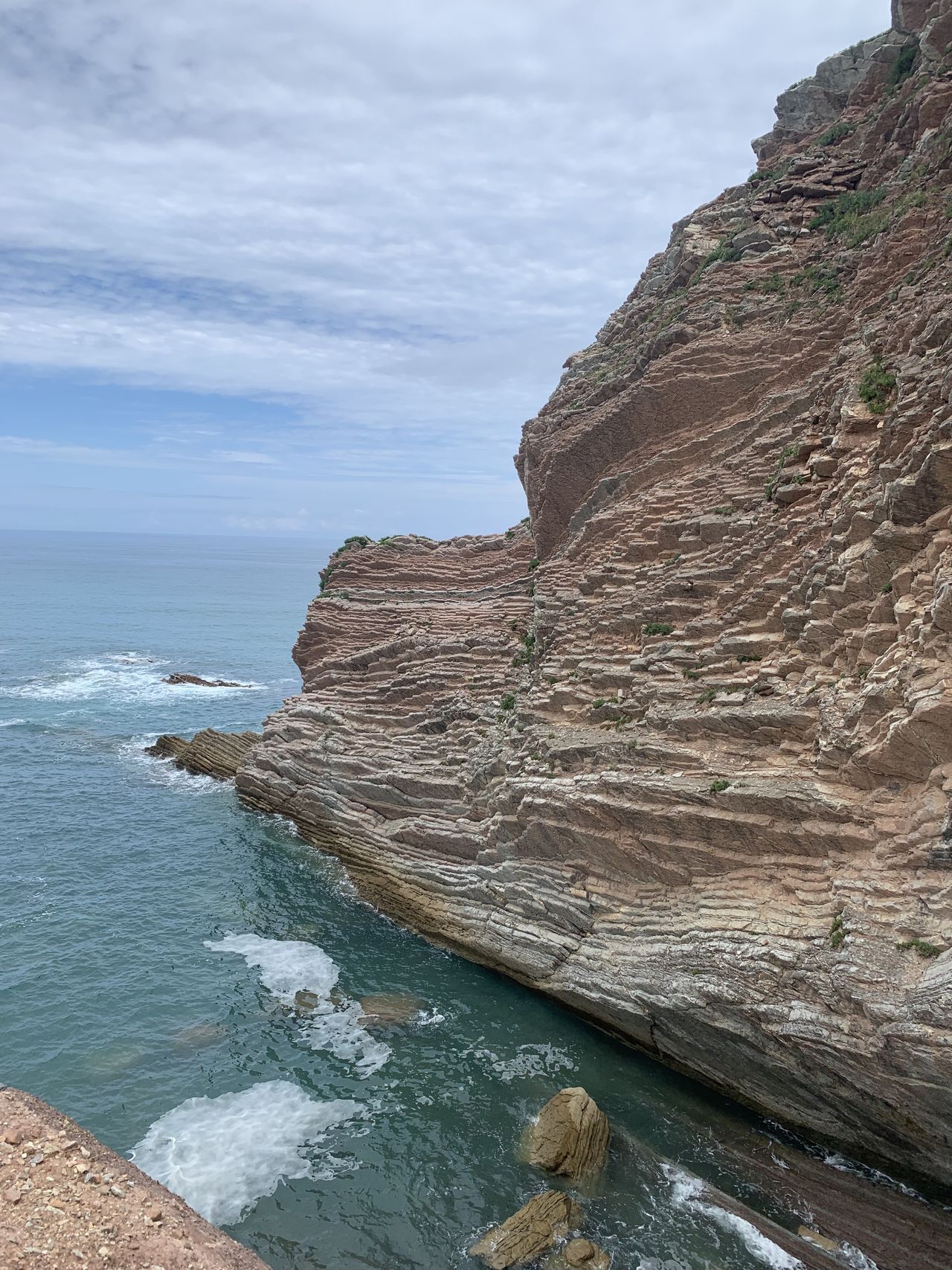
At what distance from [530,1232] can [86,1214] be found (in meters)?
7.66

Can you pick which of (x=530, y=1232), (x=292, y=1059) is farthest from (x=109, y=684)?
(x=530, y=1232)

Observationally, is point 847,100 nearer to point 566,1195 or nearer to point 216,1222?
point 566,1195

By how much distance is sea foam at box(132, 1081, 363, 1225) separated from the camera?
16.5 metres

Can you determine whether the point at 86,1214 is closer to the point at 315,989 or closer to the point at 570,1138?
the point at 570,1138

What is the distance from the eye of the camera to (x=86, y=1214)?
41.8ft

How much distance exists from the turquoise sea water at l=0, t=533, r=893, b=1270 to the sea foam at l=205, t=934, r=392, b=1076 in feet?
0.23

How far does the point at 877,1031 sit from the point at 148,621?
10339cm

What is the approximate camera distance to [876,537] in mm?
19031

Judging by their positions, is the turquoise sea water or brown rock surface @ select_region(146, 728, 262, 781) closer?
the turquoise sea water

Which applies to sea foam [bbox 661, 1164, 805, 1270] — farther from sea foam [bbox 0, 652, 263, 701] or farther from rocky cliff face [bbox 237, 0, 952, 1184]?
sea foam [bbox 0, 652, 263, 701]

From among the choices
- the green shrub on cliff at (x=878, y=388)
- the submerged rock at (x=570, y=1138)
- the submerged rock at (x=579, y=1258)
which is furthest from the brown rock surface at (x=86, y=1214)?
the green shrub on cliff at (x=878, y=388)

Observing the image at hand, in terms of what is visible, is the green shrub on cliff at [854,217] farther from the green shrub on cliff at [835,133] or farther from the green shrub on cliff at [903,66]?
the green shrub on cliff at [903,66]

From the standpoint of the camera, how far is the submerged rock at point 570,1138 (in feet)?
55.3

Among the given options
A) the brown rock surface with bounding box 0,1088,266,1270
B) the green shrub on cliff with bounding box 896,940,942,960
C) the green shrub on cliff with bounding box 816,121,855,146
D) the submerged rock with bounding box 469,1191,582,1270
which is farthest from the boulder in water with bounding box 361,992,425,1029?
the green shrub on cliff with bounding box 816,121,855,146
